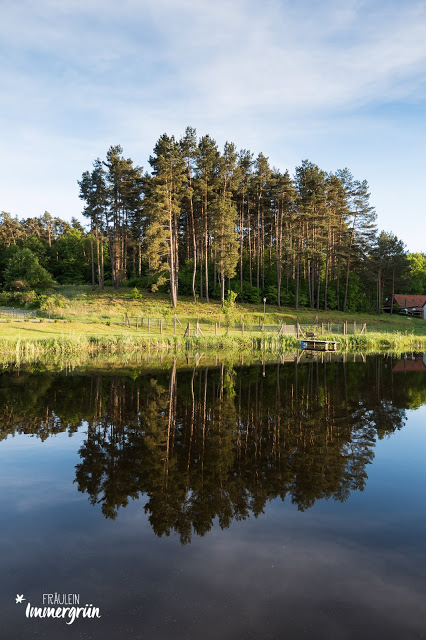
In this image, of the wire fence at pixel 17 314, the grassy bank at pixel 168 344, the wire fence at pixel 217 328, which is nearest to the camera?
the grassy bank at pixel 168 344

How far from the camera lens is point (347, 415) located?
14992mm


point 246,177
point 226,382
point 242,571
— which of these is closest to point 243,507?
point 242,571

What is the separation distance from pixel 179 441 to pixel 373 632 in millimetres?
7178

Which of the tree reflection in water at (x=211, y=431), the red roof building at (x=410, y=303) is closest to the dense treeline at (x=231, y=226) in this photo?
the red roof building at (x=410, y=303)

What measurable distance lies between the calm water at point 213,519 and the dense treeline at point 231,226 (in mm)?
39272

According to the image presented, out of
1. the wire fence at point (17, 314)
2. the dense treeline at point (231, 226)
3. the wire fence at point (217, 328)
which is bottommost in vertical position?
the wire fence at point (217, 328)

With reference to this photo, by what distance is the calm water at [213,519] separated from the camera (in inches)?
203

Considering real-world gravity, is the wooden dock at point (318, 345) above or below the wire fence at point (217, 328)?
below

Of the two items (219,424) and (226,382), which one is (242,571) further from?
(226,382)

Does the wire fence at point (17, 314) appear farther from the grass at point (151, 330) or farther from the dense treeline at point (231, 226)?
the dense treeline at point (231, 226)

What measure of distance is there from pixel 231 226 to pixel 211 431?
148ft

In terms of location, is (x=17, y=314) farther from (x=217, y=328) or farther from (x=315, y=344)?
(x=315, y=344)

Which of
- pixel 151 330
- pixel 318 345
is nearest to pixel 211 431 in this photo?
pixel 151 330

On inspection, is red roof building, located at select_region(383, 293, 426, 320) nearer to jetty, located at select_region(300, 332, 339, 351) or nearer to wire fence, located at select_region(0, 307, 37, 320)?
jetty, located at select_region(300, 332, 339, 351)
